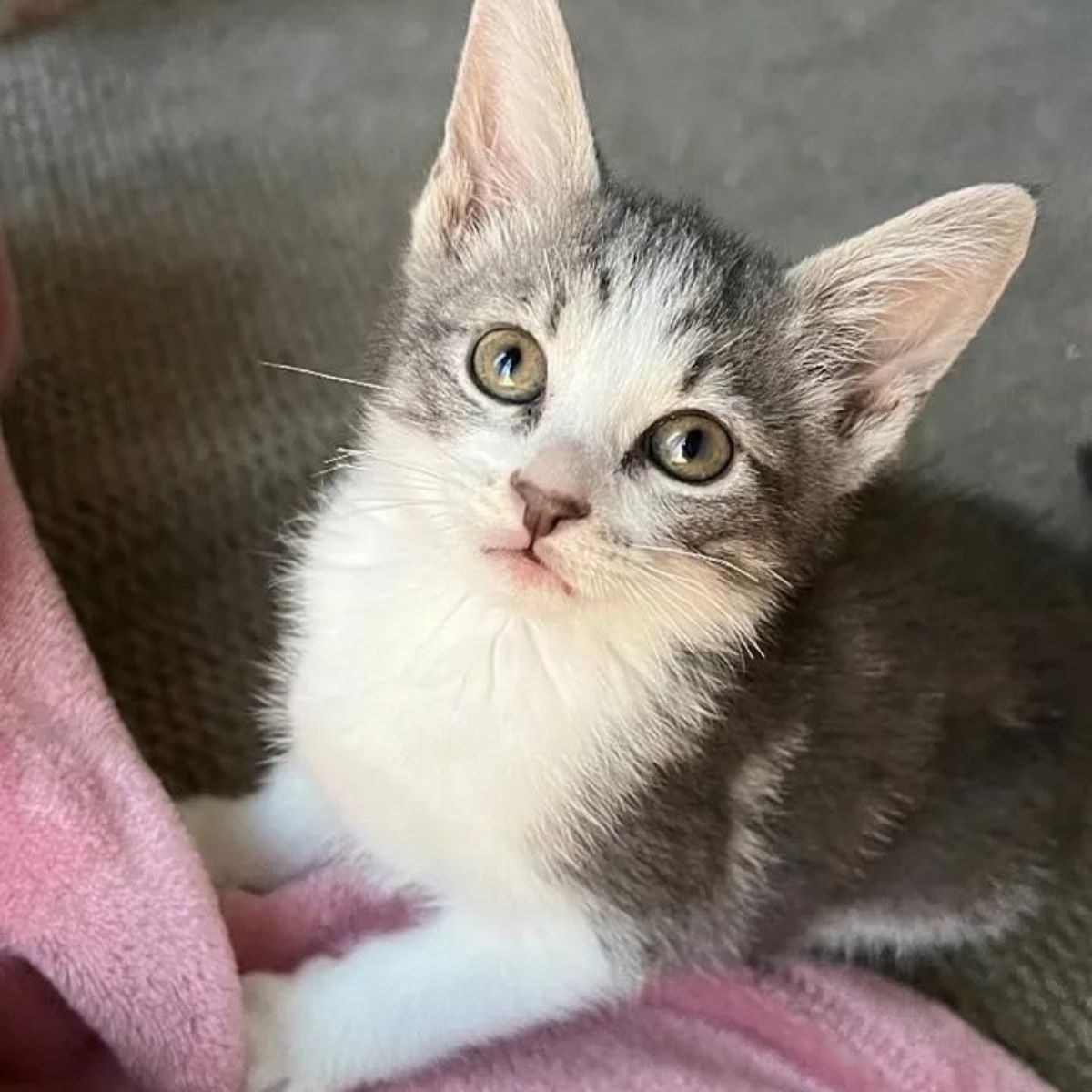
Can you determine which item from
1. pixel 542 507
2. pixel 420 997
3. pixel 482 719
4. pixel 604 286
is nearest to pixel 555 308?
pixel 604 286

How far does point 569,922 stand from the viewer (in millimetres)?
1049

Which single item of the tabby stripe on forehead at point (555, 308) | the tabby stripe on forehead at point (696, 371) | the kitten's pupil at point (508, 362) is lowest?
the kitten's pupil at point (508, 362)

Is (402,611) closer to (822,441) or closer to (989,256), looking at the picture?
(822,441)

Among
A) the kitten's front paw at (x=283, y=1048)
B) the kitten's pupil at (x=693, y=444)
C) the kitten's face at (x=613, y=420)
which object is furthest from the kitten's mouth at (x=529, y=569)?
the kitten's front paw at (x=283, y=1048)

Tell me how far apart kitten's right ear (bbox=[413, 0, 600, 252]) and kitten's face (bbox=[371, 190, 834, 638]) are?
0.03 metres

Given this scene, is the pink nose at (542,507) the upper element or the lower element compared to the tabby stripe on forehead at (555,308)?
lower

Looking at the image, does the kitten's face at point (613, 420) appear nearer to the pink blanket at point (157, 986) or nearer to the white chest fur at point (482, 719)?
the white chest fur at point (482, 719)

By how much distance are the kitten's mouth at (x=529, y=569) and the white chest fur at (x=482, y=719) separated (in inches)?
2.9

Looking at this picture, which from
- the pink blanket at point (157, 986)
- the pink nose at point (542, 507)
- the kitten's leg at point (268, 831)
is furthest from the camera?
the kitten's leg at point (268, 831)

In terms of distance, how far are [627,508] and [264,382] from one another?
2.04ft

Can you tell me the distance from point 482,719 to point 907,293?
38 cm

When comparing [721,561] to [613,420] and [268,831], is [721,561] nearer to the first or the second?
[613,420]

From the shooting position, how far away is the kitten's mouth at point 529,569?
2.94 ft

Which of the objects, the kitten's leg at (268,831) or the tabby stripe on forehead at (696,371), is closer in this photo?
the tabby stripe on forehead at (696,371)
